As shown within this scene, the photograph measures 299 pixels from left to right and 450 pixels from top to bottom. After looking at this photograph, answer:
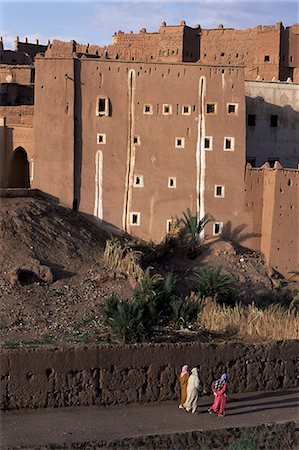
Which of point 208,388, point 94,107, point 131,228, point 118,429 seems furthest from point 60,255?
point 118,429

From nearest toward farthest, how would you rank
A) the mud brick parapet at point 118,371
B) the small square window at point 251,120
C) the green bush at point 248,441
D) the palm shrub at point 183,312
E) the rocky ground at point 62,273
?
the green bush at point 248,441
the mud brick parapet at point 118,371
the rocky ground at point 62,273
the palm shrub at point 183,312
the small square window at point 251,120

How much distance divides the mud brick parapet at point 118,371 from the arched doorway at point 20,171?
39.6 ft

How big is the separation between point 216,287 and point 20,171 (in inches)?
312

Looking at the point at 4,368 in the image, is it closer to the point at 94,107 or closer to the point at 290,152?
the point at 94,107

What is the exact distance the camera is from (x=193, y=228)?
22.3 m

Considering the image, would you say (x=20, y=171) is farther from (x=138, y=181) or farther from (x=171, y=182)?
(x=171, y=182)

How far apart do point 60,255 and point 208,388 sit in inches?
303

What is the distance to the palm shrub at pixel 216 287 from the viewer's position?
746 inches

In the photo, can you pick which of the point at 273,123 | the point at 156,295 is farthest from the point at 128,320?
the point at 273,123

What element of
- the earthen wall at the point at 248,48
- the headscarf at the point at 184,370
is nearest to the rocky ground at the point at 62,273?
the headscarf at the point at 184,370

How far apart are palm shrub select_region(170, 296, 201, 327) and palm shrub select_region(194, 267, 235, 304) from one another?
2415 millimetres

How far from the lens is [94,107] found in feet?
73.9

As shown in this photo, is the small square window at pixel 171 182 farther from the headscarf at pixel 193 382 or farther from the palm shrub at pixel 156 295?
the headscarf at pixel 193 382

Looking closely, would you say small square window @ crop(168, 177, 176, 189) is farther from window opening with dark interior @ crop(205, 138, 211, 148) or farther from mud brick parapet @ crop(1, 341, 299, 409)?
mud brick parapet @ crop(1, 341, 299, 409)
